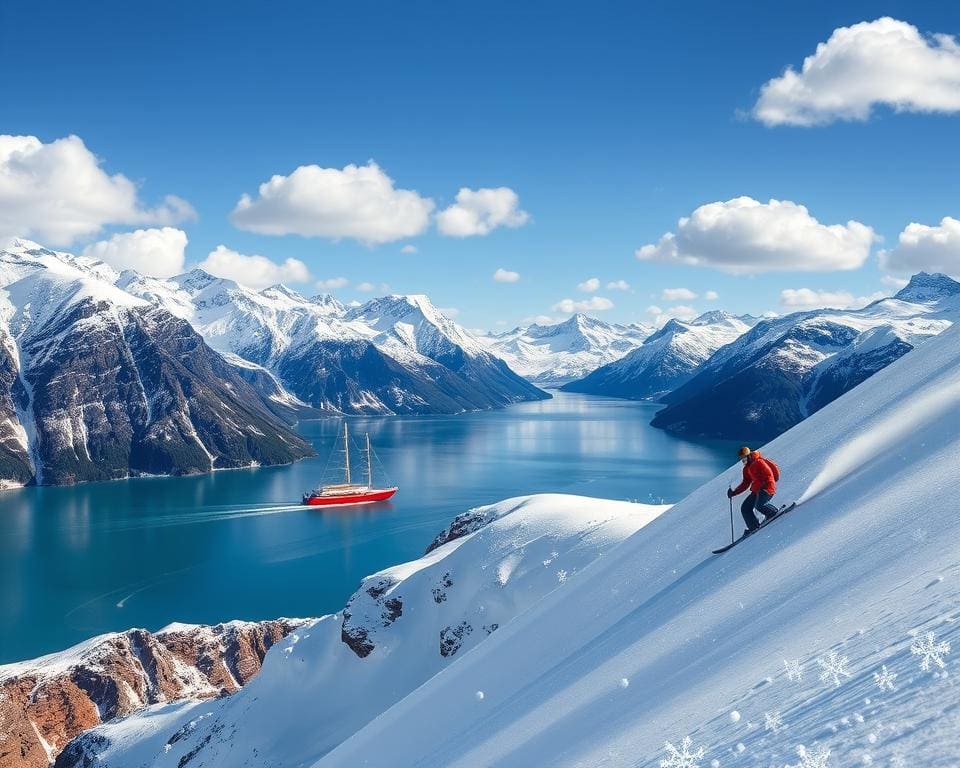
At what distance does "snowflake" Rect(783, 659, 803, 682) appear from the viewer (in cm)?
940

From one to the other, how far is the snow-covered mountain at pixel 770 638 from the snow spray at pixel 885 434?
0.06 m

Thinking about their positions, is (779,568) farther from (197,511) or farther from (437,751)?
(197,511)

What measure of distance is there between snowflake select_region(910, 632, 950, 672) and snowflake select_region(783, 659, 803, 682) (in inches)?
60.9

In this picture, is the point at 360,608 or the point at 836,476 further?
the point at 360,608

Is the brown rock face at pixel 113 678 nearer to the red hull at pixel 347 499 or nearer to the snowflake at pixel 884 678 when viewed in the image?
the snowflake at pixel 884 678

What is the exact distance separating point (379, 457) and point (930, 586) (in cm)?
19070

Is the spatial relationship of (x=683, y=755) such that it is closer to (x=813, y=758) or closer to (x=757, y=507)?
(x=813, y=758)

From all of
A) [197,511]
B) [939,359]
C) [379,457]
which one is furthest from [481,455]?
[939,359]

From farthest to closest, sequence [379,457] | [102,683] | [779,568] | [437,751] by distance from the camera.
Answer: [379,457] < [102,683] < [437,751] < [779,568]

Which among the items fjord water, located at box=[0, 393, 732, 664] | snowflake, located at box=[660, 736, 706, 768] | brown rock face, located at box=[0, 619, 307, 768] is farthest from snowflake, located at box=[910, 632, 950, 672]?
brown rock face, located at box=[0, 619, 307, 768]

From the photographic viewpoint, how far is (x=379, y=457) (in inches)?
7726

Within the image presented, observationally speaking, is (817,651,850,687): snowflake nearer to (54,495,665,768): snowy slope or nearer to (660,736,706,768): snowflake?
(660,736,706,768): snowflake

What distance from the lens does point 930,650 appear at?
806 cm

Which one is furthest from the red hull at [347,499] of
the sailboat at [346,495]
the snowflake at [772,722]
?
the snowflake at [772,722]
